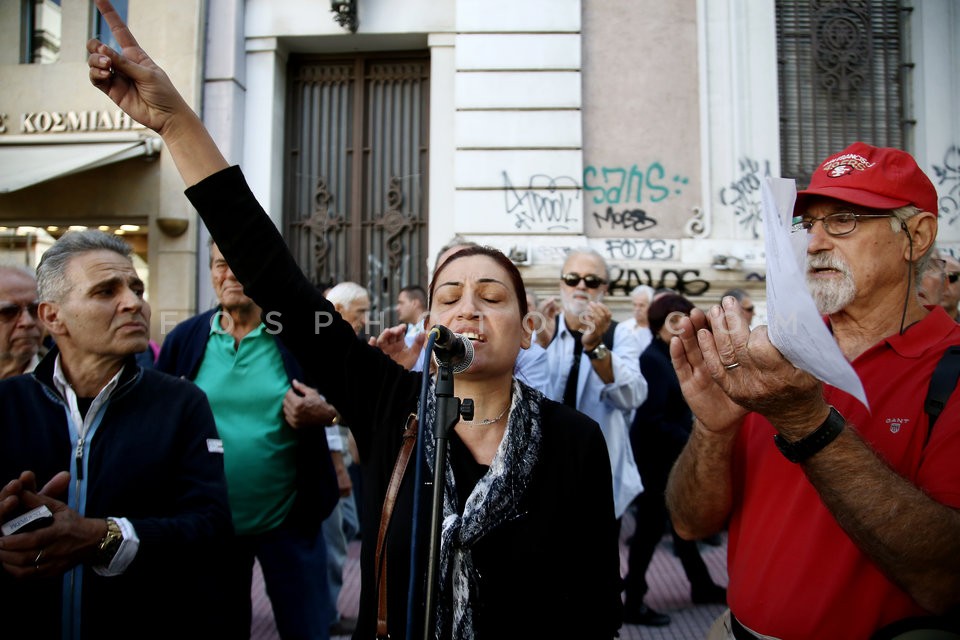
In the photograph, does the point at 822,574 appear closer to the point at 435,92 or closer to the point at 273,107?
the point at 435,92

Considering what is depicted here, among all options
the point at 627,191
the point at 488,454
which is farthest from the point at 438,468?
the point at 627,191

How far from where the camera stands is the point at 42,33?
9.12 meters

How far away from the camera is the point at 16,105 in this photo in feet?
28.8

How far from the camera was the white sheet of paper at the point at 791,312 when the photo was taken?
1.35m

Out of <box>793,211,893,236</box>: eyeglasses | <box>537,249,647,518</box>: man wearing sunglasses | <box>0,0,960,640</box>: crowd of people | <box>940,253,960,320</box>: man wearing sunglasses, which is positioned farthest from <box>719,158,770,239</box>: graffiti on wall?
<box>793,211,893,236</box>: eyeglasses

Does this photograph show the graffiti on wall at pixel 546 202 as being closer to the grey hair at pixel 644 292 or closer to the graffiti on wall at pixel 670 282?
the graffiti on wall at pixel 670 282

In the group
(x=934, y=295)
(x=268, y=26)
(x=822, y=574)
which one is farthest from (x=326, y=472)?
(x=268, y=26)

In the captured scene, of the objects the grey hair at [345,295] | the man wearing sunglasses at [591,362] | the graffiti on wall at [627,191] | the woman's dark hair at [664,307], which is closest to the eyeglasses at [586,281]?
the man wearing sunglasses at [591,362]

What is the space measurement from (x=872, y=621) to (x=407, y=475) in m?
1.17

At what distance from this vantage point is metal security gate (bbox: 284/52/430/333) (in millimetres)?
9148

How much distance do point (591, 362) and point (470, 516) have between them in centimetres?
232

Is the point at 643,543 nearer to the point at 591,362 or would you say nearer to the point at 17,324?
the point at 591,362

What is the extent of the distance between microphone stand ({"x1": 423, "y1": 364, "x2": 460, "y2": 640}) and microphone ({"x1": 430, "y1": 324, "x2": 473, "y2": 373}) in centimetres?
2

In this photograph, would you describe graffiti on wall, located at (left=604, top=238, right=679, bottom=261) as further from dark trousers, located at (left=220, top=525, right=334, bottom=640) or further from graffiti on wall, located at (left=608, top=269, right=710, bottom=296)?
dark trousers, located at (left=220, top=525, right=334, bottom=640)
